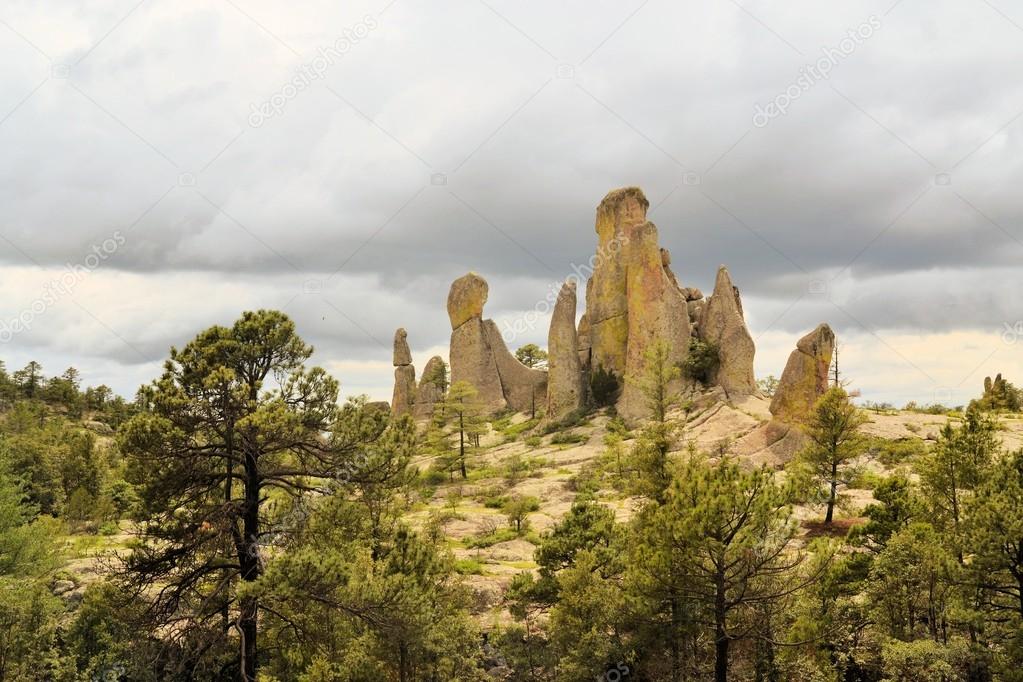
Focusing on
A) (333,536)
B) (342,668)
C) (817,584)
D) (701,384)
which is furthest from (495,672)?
(701,384)

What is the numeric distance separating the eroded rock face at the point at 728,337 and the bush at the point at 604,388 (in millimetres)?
8310

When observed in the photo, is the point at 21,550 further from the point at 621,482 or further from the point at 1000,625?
the point at 1000,625

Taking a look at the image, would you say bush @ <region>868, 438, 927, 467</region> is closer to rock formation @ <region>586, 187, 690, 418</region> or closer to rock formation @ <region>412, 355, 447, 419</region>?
rock formation @ <region>586, 187, 690, 418</region>

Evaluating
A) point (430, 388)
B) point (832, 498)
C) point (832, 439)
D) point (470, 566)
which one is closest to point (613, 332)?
point (430, 388)

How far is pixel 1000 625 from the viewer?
1931 cm

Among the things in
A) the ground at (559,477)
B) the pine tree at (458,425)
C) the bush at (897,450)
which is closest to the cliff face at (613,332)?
the ground at (559,477)

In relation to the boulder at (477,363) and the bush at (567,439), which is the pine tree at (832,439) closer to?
the bush at (567,439)

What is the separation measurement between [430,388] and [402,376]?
5175 mm

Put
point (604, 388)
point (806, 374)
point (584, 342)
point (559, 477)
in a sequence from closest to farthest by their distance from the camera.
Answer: point (806, 374), point (559, 477), point (604, 388), point (584, 342)

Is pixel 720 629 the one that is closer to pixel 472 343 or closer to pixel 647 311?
pixel 647 311

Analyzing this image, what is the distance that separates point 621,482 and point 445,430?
3613cm

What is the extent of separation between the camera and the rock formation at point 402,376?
74.0 metres

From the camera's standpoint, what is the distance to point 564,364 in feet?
208

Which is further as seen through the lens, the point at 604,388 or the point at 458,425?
the point at 604,388
